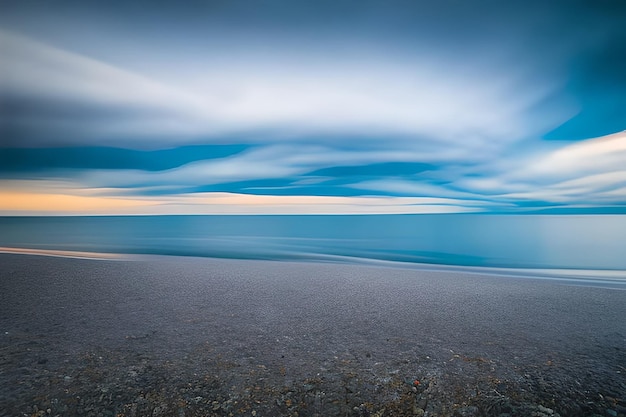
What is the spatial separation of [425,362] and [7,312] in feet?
19.4

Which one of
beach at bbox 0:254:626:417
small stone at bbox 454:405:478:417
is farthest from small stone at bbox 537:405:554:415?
small stone at bbox 454:405:478:417

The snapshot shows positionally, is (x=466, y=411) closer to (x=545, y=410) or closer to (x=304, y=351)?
(x=545, y=410)

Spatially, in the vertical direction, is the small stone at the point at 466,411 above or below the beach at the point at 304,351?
below

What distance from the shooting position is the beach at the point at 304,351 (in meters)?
3.45

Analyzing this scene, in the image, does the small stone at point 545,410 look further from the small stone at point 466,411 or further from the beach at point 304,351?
the small stone at point 466,411

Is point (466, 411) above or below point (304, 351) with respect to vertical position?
below

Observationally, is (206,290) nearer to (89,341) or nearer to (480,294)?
(89,341)

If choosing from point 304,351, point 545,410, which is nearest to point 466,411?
point 545,410

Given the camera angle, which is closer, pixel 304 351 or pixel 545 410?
pixel 545 410

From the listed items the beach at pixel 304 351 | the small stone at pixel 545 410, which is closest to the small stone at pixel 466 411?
the beach at pixel 304 351

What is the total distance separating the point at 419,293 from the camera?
25.5ft

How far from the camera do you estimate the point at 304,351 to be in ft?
14.9

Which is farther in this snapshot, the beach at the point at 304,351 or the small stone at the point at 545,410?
the beach at the point at 304,351

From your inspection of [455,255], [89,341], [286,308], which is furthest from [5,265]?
[455,255]
